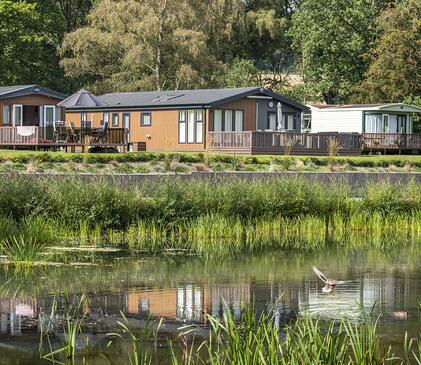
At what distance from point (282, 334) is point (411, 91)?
1828 inches

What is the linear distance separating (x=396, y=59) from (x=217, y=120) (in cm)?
1428

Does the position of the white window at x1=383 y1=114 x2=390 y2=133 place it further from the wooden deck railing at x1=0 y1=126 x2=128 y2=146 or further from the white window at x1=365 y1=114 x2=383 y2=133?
the wooden deck railing at x1=0 y1=126 x2=128 y2=146

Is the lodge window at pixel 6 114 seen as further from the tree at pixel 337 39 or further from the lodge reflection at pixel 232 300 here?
the lodge reflection at pixel 232 300

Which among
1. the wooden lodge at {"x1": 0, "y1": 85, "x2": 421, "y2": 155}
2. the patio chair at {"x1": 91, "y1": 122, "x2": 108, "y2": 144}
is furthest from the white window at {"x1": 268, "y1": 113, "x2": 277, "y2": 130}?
the patio chair at {"x1": 91, "y1": 122, "x2": 108, "y2": 144}

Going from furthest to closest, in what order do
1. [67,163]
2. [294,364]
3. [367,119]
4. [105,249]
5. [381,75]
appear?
[381,75] → [367,119] → [67,163] → [105,249] → [294,364]

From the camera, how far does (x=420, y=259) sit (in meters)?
19.9

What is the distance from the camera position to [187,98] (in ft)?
151

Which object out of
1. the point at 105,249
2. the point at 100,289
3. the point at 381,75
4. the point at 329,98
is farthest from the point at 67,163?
the point at 329,98

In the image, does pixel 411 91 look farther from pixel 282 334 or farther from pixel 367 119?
pixel 282 334

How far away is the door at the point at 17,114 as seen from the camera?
47.2 meters

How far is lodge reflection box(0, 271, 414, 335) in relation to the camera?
1331 cm

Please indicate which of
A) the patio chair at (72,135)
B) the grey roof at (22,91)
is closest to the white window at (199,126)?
the patio chair at (72,135)

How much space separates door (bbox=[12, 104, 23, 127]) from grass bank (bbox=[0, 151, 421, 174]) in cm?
1283

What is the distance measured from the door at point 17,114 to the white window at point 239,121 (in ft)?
32.5
